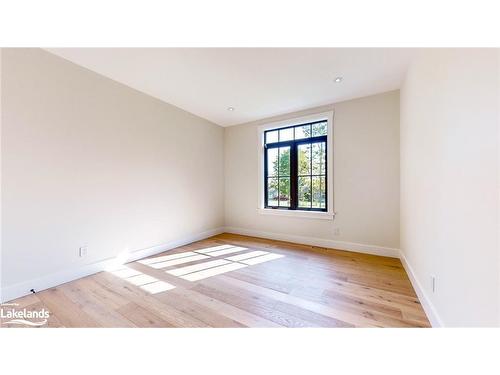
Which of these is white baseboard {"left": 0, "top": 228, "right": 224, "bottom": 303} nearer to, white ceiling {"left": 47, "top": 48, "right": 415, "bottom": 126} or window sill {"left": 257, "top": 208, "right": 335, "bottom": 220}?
window sill {"left": 257, "top": 208, "right": 335, "bottom": 220}

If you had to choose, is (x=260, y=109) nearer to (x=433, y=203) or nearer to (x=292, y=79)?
(x=292, y=79)

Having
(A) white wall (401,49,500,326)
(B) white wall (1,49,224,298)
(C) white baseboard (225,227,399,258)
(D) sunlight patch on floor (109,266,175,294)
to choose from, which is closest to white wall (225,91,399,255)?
(C) white baseboard (225,227,399,258)

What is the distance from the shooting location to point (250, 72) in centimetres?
213

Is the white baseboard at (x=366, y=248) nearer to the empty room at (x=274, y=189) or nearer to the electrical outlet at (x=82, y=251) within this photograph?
the empty room at (x=274, y=189)

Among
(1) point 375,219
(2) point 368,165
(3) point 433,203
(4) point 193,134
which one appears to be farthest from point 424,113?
(4) point 193,134

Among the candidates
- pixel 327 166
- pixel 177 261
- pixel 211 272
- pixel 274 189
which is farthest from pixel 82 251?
pixel 327 166

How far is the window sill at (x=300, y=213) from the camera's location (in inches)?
120

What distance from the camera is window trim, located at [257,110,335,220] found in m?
3.01

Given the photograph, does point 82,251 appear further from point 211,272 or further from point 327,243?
point 327,243

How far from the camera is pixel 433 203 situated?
4.56 feet

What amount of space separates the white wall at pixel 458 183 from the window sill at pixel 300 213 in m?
1.32

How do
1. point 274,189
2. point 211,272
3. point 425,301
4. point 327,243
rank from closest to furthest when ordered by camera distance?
1. point 425,301
2. point 211,272
3. point 327,243
4. point 274,189

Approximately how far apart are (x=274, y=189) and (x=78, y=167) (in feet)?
9.44

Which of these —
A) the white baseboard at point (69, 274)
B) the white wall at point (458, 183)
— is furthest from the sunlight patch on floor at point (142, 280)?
the white wall at point (458, 183)
